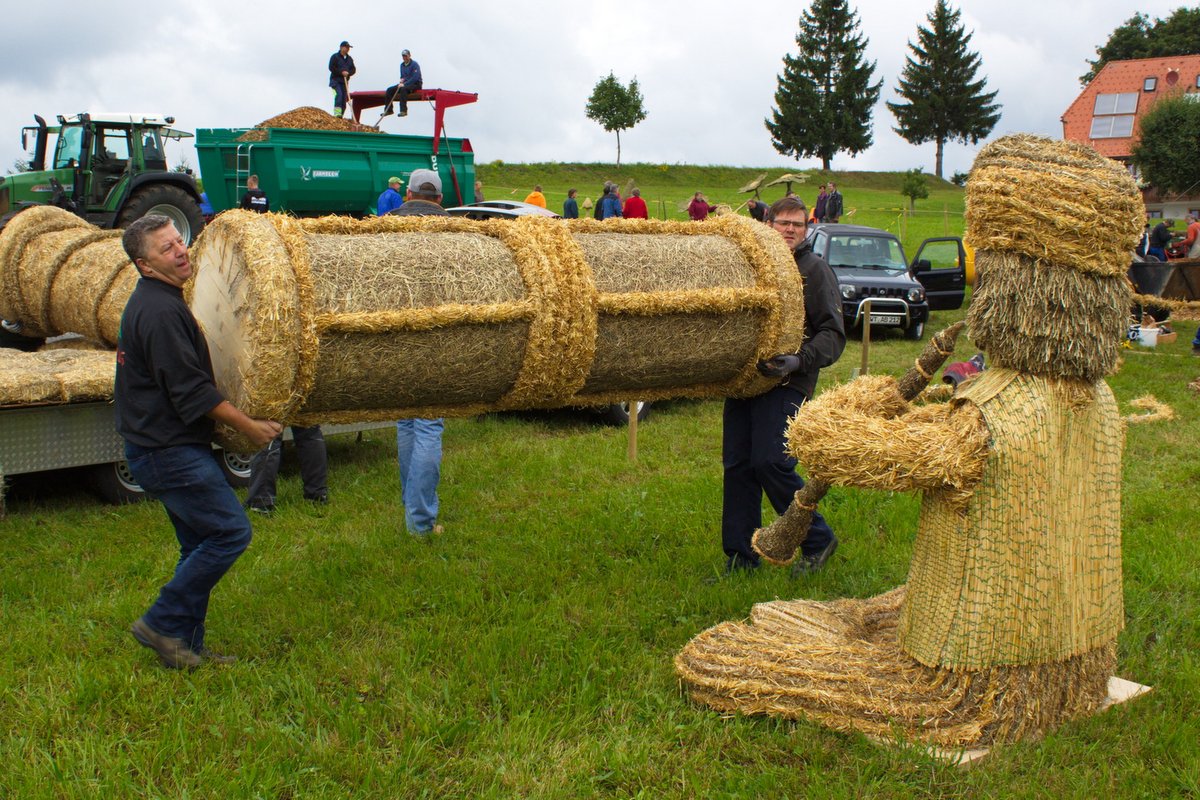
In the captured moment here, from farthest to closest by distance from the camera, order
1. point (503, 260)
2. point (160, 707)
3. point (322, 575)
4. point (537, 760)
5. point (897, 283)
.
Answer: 1. point (897, 283)
2. point (322, 575)
3. point (503, 260)
4. point (160, 707)
5. point (537, 760)

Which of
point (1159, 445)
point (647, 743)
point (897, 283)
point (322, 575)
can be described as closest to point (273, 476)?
point (322, 575)

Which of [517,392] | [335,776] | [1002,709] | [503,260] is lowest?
[335,776]

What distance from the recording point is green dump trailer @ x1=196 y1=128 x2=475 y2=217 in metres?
16.2

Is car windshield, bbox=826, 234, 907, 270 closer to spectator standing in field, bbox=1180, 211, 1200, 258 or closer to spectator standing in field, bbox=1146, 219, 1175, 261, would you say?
spectator standing in field, bbox=1146, 219, 1175, 261

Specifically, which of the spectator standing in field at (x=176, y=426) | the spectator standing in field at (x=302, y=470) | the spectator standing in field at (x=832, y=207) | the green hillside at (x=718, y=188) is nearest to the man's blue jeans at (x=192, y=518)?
the spectator standing in field at (x=176, y=426)

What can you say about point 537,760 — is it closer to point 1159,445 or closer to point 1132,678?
point 1132,678

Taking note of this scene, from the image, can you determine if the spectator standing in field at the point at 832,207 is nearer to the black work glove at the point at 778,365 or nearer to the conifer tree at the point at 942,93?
the black work glove at the point at 778,365

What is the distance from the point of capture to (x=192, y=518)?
13.5 feet

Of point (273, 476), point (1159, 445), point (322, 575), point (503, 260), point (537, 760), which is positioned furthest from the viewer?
point (1159, 445)

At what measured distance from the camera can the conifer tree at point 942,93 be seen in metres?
74.5

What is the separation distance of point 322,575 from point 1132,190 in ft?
14.0

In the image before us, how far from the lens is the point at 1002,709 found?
3463mm

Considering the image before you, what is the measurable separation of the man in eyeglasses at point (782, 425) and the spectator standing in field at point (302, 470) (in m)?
3.07

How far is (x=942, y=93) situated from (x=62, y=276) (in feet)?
253
